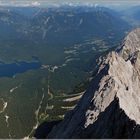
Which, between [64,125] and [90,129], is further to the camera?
[64,125]

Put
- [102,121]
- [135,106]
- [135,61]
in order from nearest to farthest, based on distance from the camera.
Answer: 1. [102,121]
2. [135,106]
3. [135,61]

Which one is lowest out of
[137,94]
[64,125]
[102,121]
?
[64,125]

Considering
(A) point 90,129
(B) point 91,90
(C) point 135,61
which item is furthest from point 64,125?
(C) point 135,61

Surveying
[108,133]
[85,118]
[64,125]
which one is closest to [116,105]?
[108,133]

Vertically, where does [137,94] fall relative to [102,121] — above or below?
below

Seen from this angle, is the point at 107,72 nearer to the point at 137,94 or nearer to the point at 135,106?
the point at 137,94

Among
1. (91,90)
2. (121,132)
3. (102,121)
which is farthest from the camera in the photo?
(91,90)
